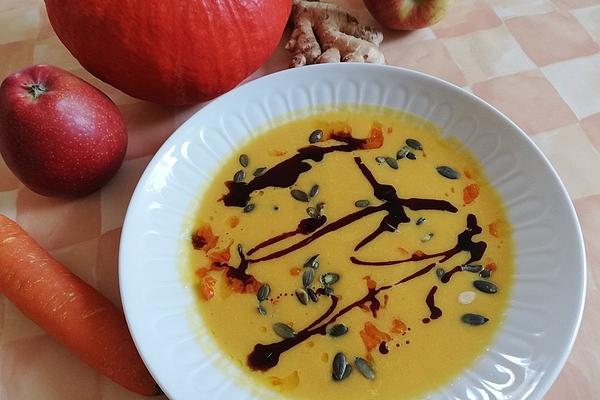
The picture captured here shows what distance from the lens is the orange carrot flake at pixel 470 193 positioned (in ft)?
2.85

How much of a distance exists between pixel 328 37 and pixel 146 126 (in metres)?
0.35

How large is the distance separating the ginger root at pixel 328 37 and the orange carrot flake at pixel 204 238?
1.21 ft

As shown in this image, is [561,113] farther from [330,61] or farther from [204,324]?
[204,324]

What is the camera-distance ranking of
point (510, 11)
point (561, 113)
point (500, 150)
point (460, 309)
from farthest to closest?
1. point (510, 11)
2. point (561, 113)
3. point (500, 150)
4. point (460, 309)

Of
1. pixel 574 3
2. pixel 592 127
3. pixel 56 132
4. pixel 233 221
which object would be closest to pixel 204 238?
pixel 233 221

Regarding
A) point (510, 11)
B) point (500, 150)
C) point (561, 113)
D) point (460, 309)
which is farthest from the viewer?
point (510, 11)

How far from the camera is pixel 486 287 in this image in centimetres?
78

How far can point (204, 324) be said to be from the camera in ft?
2.55

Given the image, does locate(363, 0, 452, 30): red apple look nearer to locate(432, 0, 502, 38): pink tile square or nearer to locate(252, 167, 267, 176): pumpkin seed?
locate(432, 0, 502, 38): pink tile square

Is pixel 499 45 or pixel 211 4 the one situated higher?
pixel 211 4

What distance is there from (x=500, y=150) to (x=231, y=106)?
407 millimetres

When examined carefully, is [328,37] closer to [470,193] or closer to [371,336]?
[470,193]

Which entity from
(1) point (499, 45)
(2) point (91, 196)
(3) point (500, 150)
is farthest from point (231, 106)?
(1) point (499, 45)

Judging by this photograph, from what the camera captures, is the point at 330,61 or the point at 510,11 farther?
the point at 510,11
